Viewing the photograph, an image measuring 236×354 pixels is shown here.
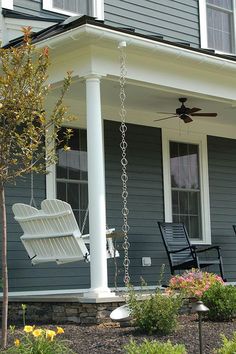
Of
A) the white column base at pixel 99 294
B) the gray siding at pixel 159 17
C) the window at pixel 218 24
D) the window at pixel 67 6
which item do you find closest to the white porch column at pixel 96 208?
the white column base at pixel 99 294

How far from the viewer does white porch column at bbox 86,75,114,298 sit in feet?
21.6

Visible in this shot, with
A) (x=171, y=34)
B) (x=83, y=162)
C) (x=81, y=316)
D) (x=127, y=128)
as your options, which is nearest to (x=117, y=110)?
(x=127, y=128)

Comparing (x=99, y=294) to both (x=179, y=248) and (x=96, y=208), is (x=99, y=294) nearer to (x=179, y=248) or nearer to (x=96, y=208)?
(x=96, y=208)

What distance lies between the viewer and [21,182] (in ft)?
27.0

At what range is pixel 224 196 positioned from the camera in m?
10.6

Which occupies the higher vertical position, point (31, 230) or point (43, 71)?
point (43, 71)

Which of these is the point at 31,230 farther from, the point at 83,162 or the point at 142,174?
the point at 142,174

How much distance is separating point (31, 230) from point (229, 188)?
451cm

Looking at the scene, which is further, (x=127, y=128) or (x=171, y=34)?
(x=171, y=34)

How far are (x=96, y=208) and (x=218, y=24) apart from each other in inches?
222

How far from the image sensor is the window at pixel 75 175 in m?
8.73

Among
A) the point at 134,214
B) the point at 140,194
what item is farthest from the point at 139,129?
the point at 134,214

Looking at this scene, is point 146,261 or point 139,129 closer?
point 146,261

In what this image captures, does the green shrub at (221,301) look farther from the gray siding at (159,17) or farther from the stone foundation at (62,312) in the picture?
the gray siding at (159,17)
